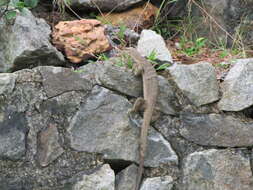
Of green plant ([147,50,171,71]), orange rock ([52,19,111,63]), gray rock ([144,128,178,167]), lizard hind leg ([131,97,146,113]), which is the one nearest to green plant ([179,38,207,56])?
green plant ([147,50,171,71])

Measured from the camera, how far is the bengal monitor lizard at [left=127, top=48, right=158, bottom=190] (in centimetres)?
416

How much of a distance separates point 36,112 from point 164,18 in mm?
2232

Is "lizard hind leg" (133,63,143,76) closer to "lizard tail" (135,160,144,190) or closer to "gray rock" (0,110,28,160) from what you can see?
"lizard tail" (135,160,144,190)

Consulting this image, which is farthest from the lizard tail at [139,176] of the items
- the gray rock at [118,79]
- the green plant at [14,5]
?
the green plant at [14,5]

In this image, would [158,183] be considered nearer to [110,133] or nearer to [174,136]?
[174,136]

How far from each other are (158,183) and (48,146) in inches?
41.0

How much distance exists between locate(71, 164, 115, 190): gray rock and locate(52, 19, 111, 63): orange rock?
45.4 inches

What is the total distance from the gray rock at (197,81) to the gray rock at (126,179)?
0.91 m

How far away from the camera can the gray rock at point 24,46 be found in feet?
13.9

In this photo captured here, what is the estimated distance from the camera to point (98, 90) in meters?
4.23

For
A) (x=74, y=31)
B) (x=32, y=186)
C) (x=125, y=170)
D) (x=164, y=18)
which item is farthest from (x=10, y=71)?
(x=164, y=18)

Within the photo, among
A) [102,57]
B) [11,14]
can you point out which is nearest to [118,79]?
[102,57]

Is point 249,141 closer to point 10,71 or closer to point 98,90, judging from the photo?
point 98,90

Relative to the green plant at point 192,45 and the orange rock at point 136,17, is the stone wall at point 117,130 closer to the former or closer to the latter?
the green plant at point 192,45
